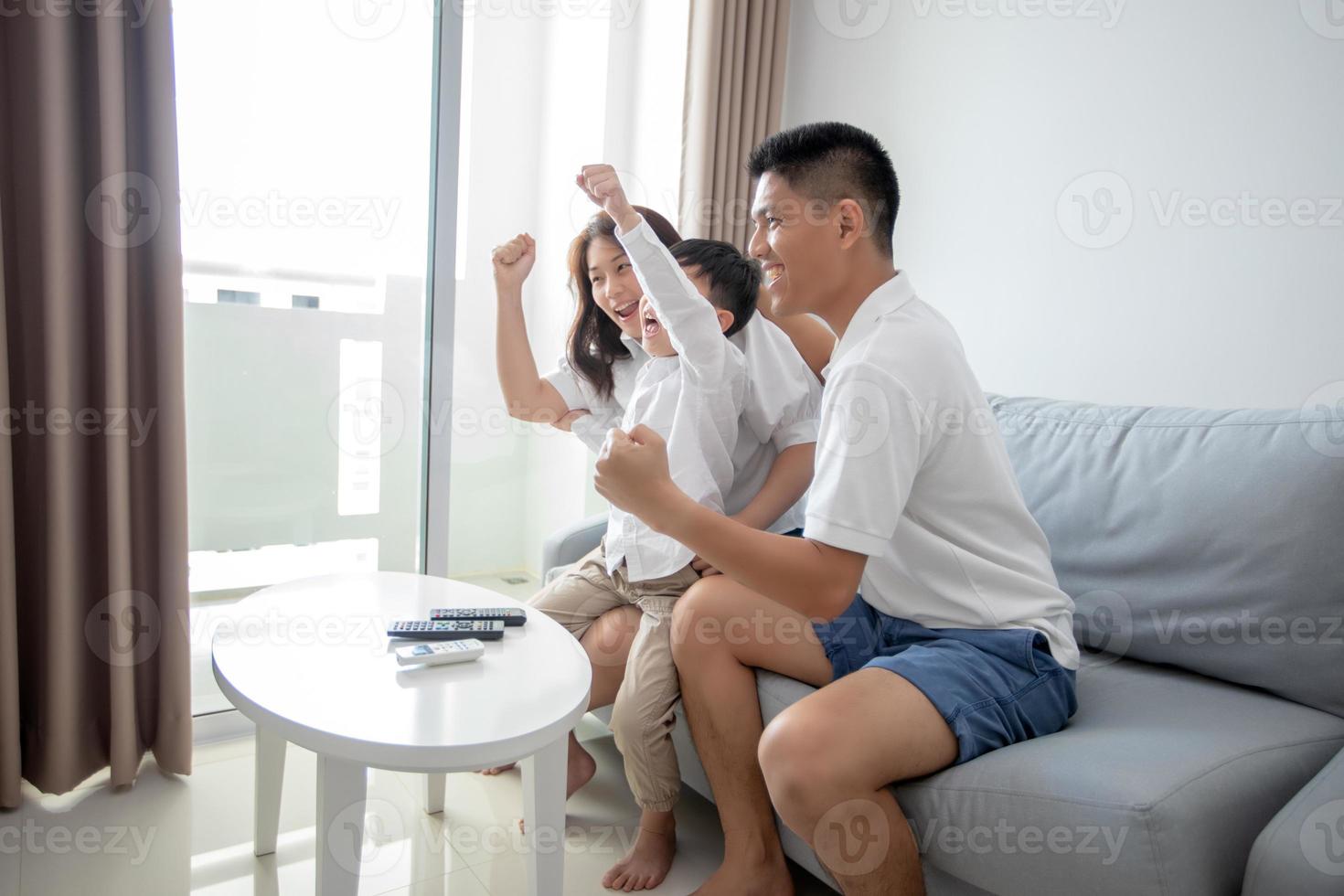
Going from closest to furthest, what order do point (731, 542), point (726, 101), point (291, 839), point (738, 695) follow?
point (731, 542), point (738, 695), point (291, 839), point (726, 101)

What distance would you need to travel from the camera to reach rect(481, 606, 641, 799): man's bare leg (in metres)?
1.67

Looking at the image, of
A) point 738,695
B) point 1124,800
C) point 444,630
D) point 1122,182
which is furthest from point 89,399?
point 1122,182

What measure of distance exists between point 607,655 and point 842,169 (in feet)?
3.18

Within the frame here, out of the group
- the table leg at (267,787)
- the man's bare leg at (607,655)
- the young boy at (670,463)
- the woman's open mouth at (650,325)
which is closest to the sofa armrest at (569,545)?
the young boy at (670,463)

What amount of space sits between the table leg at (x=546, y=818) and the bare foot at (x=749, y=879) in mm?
271

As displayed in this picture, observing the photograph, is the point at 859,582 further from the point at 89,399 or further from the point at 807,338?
the point at 89,399

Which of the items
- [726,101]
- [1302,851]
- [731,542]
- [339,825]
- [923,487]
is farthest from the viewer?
[726,101]

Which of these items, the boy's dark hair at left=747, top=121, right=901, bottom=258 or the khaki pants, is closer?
the boy's dark hair at left=747, top=121, right=901, bottom=258

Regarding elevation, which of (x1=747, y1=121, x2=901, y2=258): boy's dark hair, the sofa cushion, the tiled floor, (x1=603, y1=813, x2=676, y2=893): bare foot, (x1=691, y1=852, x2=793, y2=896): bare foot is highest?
(x1=747, y1=121, x2=901, y2=258): boy's dark hair

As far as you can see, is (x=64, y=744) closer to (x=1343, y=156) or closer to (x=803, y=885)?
(x=803, y=885)

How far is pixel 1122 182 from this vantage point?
6.12 feet

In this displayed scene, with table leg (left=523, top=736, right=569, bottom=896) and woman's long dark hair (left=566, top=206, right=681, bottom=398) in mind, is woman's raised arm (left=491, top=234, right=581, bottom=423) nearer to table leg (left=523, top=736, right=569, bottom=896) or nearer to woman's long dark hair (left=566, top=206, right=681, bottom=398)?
woman's long dark hair (left=566, top=206, right=681, bottom=398)

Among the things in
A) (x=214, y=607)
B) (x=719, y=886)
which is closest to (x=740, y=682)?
(x=719, y=886)

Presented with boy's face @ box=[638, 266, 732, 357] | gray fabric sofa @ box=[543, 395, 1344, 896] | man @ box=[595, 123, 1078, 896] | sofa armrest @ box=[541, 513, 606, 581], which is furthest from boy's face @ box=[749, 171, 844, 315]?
sofa armrest @ box=[541, 513, 606, 581]
